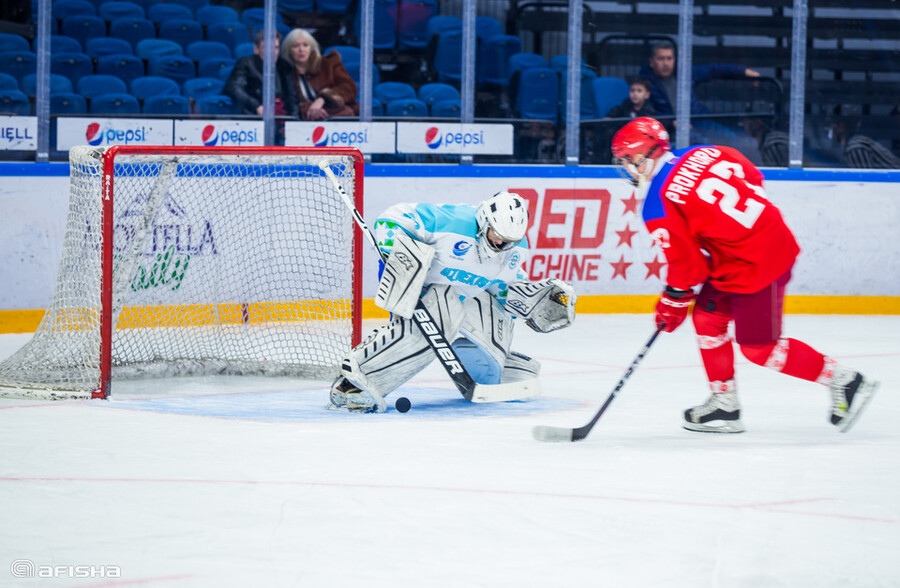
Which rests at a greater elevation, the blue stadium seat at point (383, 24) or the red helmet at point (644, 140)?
the blue stadium seat at point (383, 24)

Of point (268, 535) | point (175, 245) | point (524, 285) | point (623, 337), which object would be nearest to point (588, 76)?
point (623, 337)

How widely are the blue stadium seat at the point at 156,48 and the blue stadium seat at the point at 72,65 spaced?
1.09ft

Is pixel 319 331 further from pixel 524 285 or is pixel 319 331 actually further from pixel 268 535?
pixel 268 535

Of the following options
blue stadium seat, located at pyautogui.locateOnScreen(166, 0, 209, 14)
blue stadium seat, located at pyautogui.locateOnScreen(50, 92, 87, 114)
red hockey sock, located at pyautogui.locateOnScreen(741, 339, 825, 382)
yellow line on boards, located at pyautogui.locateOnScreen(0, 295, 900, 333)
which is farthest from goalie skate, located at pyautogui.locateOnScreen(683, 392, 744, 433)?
blue stadium seat, located at pyautogui.locateOnScreen(166, 0, 209, 14)

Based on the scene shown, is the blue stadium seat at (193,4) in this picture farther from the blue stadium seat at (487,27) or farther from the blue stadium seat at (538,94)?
the blue stadium seat at (538,94)

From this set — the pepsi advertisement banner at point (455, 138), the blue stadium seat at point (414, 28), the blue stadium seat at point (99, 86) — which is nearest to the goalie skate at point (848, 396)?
the pepsi advertisement banner at point (455, 138)

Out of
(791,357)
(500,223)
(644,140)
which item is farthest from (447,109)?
(791,357)

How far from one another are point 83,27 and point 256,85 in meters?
0.98

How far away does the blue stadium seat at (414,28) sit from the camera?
742 cm

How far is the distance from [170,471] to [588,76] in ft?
16.0

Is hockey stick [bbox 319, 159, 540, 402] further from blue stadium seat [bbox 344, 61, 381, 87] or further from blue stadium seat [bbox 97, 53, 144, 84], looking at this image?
blue stadium seat [bbox 97, 53, 144, 84]

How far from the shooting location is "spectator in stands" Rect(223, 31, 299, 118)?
23.1ft

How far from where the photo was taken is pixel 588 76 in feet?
24.6

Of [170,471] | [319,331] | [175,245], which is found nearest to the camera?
[170,471]
